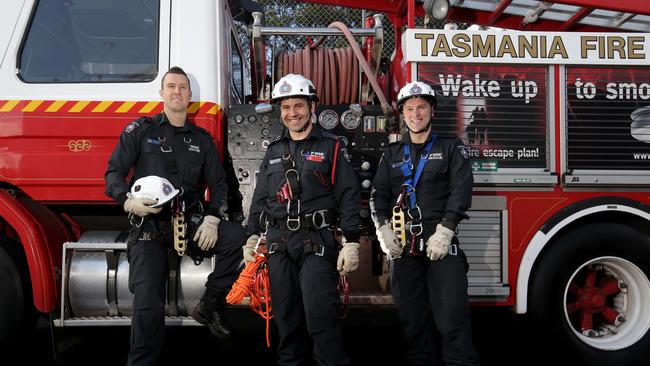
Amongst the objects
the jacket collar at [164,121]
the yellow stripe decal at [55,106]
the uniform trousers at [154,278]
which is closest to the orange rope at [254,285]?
the uniform trousers at [154,278]

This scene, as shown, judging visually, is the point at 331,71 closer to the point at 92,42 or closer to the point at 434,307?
the point at 92,42

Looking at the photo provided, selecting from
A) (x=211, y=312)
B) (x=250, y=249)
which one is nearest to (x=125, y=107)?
(x=250, y=249)

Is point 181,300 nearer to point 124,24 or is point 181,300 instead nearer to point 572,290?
point 124,24

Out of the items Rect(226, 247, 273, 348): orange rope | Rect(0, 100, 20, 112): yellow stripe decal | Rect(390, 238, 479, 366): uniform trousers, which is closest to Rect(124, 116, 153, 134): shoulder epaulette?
Rect(0, 100, 20, 112): yellow stripe decal

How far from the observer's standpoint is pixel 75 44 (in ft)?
13.2

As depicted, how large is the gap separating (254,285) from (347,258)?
0.63 metres

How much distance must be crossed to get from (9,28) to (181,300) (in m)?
2.22

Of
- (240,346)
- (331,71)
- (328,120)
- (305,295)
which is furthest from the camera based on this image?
(240,346)

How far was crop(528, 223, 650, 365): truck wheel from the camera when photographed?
13.5ft

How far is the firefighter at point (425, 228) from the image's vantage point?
3508 mm

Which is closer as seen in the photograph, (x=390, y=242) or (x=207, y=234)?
(x=390, y=242)

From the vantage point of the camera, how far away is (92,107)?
13.0 feet

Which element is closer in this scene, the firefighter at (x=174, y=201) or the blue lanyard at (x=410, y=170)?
the firefighter at (x=174, y=201)

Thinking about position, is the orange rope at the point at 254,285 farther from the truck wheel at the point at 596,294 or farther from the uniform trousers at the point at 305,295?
the truck wheel at the point at 596,294
